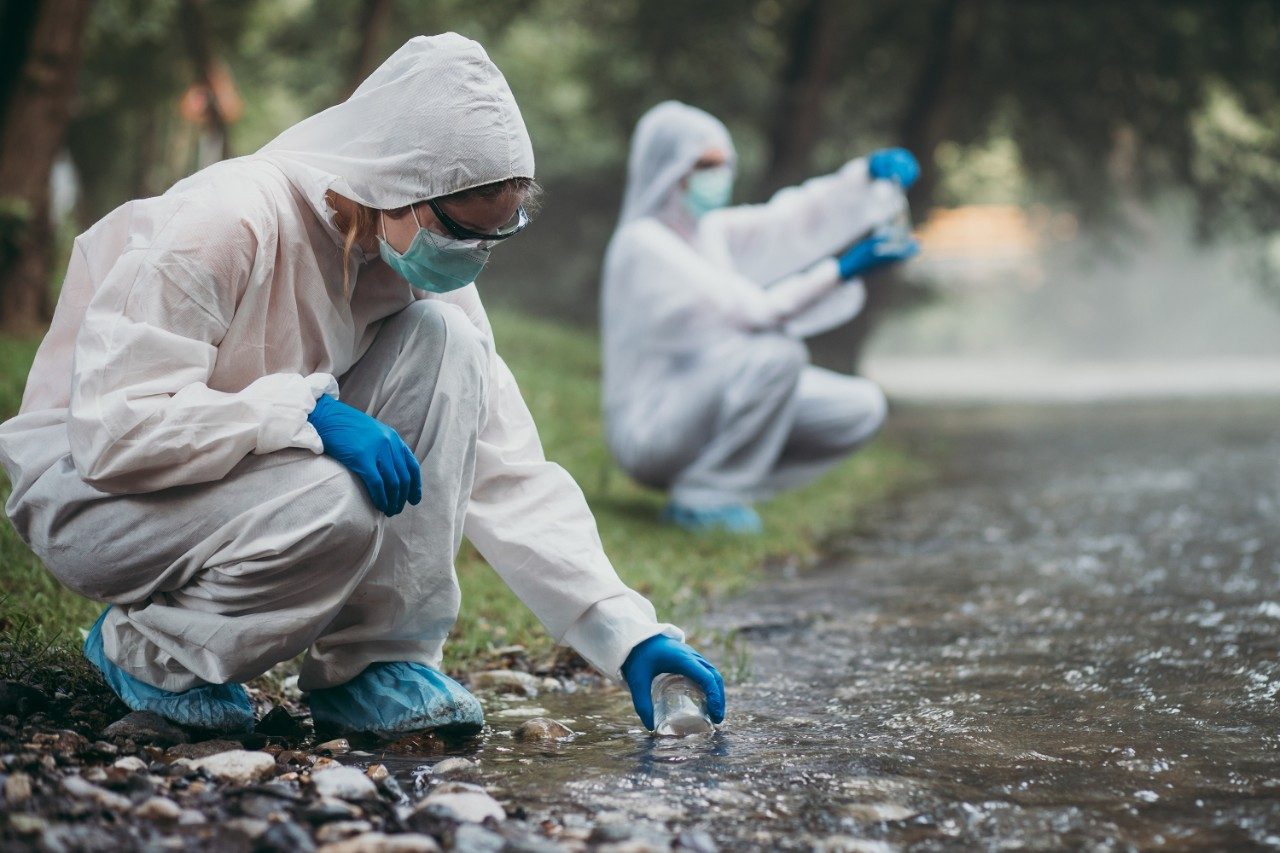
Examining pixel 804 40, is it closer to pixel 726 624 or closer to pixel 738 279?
pixel 738 279

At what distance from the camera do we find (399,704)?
2727mm

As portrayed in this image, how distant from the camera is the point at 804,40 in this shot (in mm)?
12273

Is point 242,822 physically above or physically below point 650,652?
below

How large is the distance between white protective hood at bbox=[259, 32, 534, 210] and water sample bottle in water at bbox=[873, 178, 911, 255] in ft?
10.9

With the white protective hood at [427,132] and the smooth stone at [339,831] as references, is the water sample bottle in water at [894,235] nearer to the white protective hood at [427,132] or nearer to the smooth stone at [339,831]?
the white protective hood at [427,132]

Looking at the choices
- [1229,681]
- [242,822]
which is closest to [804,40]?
[1229,681]

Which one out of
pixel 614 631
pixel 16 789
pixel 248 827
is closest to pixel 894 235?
pixel 614 631

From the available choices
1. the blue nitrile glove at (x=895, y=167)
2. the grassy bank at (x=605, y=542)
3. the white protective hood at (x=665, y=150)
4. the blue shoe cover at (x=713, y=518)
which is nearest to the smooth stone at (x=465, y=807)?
the grassy bank at (x=605, y=542)

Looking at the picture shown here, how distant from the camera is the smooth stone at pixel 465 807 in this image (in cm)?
214

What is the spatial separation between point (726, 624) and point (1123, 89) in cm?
1193

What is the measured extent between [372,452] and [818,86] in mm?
10430

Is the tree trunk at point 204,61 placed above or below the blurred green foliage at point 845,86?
below

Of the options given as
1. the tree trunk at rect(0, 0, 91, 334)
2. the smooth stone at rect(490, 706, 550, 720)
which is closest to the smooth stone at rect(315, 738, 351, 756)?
the smooth stone at rect(490, 706, 550, 720)

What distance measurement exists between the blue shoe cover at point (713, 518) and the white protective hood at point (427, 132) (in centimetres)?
336
